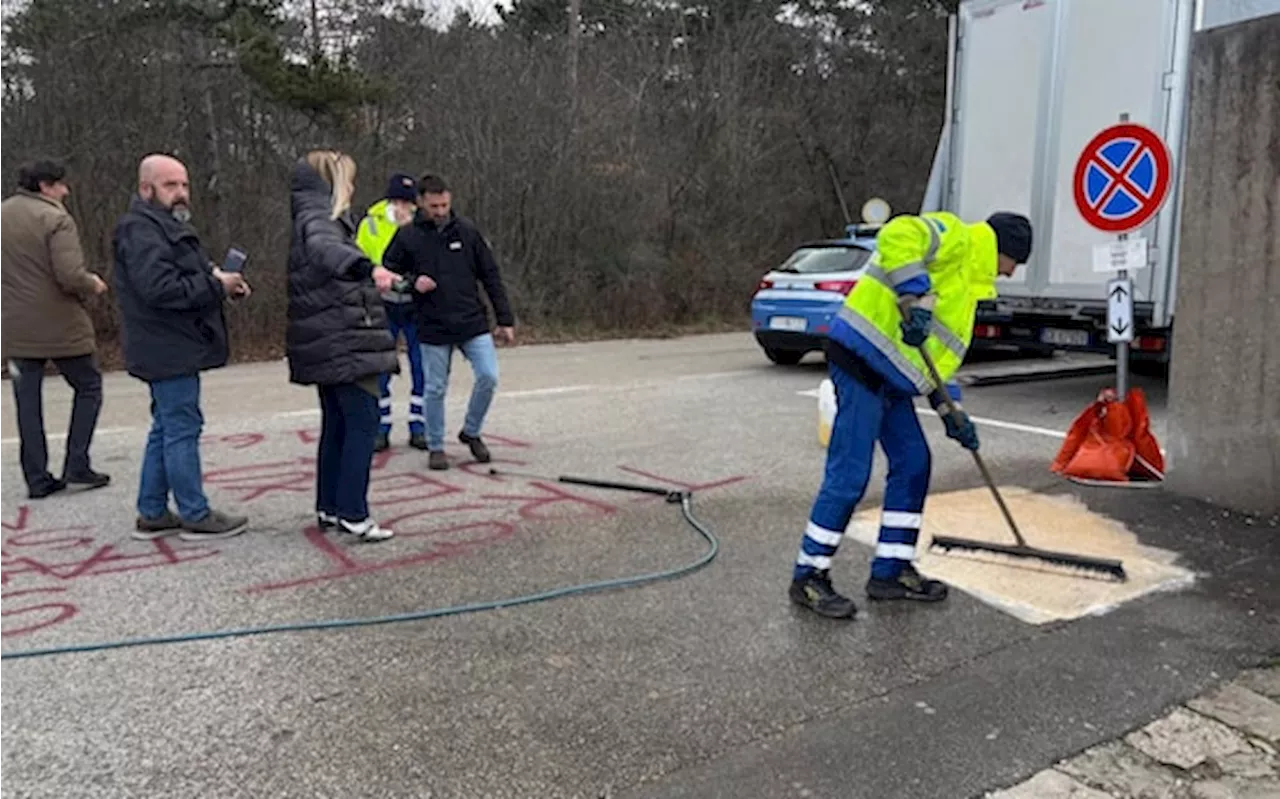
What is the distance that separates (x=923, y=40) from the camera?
92.4 feet

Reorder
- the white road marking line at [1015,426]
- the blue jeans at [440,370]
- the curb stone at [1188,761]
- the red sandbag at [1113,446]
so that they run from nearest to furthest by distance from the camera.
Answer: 1. the curb stone at [1188,761]
2. the red sandbag at [1113,446]
3. the blue jeans at [440,370]
4. the white road marking line at [1015,426]

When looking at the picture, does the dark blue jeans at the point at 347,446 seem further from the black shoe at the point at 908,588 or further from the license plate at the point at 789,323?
the license plate at the point at 789,323

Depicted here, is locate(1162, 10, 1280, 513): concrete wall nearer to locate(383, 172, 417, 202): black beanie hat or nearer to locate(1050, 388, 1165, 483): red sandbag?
locate(1050, 388, 1165, 483): red sandbag

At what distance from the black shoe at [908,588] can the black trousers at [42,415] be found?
4.72 meters

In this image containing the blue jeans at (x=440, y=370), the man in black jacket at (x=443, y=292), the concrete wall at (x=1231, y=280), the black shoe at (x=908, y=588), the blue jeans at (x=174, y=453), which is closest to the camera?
the black shoe at (x=908, y=588)

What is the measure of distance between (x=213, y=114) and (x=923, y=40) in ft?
64.6

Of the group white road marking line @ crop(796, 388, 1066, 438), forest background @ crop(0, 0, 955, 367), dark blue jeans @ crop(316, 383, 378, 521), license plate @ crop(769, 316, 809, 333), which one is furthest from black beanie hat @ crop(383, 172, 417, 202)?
forest background @ crop(0, 0, 955, 367)

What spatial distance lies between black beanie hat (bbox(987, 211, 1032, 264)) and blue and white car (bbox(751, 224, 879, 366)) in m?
6.89

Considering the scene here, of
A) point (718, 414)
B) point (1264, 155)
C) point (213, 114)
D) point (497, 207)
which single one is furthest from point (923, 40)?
point (1264, 155)

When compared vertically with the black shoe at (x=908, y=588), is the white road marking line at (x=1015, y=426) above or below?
above

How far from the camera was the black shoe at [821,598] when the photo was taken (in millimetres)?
4133

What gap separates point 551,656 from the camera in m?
3.76

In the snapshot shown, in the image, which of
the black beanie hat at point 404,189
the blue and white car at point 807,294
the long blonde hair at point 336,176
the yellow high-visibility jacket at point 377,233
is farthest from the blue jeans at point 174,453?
the blue and white car at point 807,294

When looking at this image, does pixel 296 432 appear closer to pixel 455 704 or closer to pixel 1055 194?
pixel 455 704
